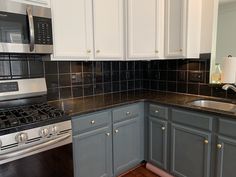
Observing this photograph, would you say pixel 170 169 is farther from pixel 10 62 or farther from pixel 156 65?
pixel 10 62

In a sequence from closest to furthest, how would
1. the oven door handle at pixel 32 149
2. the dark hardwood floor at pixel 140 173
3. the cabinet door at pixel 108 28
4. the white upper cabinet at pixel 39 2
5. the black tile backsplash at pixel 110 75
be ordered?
the oven door handle at pixel 32 149
the white upper cabinet at pixel 39 2
the black tile backsplash at pixel 110 75
the cabinet door at pixel 108 28
the dark hardwood floor at pixel 140 173

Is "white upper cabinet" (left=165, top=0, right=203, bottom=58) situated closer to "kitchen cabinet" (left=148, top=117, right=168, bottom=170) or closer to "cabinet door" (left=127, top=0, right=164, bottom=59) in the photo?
"cabinet door" (left=127, top=0, right=164, bottom=59)

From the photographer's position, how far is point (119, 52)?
2.18 meters

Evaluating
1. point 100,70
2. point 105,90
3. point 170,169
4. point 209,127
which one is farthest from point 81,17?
point 170,169

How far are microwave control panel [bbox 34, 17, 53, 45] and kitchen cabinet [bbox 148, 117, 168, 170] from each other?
4.48 ft

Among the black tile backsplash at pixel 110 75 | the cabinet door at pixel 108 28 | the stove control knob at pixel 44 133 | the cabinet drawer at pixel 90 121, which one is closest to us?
the stove control knob at pixel 44 133

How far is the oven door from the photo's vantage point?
1266 mm

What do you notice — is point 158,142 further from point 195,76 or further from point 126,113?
point 195,76

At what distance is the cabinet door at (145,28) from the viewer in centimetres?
216

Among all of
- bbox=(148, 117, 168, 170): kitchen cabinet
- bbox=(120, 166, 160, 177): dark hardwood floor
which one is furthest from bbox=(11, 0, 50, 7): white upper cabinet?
bbox=(120, 166, 160, 177): dark hardwood floor

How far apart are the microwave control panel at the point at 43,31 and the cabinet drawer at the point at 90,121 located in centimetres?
70

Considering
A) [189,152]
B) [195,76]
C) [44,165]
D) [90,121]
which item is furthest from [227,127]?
[44,165]

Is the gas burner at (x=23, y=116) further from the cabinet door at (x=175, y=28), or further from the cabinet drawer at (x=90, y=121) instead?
the cabinet door at (x=175, y=28)

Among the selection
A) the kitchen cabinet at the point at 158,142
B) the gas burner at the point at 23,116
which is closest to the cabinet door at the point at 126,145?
the kitchen cabinet at the point at 158,142
